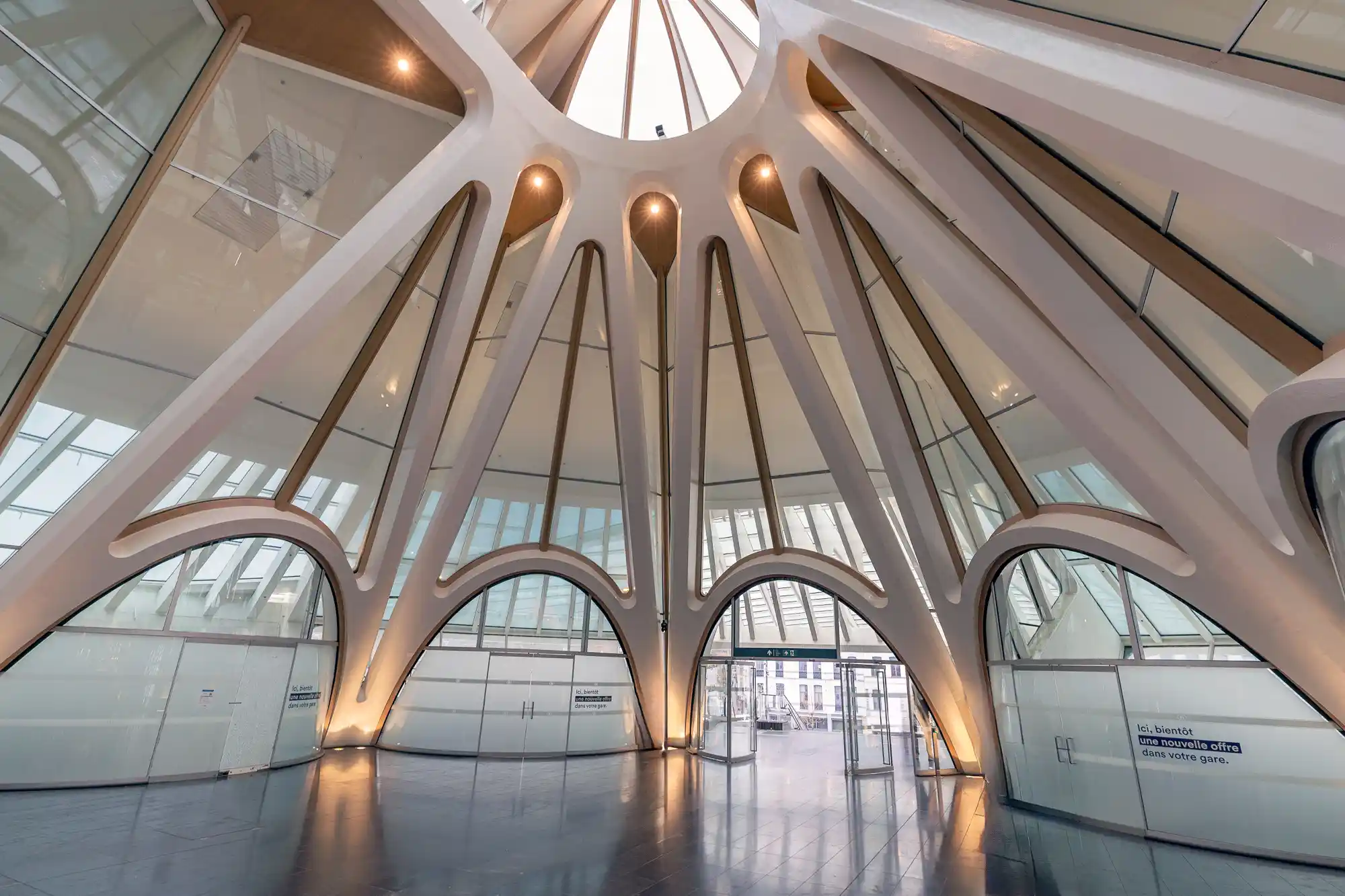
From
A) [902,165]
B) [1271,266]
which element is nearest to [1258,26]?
[1271,266]

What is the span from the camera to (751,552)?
48.2 feet

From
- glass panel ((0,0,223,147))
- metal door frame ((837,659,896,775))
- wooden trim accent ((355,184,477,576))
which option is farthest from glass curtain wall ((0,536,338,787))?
metal door frame ((837,659,896,775))

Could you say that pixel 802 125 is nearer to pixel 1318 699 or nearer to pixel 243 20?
pixel 243 20

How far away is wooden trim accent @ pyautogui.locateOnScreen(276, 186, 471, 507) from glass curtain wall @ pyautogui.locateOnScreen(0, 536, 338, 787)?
226cm

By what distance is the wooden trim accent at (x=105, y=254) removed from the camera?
690cm

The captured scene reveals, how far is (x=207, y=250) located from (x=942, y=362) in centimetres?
994

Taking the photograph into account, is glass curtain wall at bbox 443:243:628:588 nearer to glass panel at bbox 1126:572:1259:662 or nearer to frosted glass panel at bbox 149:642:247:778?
frosted glass panel at bbox 149:642:247:778

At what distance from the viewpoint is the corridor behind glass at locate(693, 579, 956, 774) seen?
13.1m

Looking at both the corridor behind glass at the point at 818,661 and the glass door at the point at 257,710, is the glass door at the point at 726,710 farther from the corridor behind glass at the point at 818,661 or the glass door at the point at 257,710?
the glass door at the point at 257,710

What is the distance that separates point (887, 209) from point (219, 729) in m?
12.7

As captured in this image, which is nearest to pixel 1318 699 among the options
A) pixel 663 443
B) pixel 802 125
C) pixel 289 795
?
pixel 802 125

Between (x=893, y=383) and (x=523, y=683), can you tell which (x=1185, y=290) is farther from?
(x=523, y=683)

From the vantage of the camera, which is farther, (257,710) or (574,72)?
(574,72)

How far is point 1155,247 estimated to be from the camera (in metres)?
5.67
